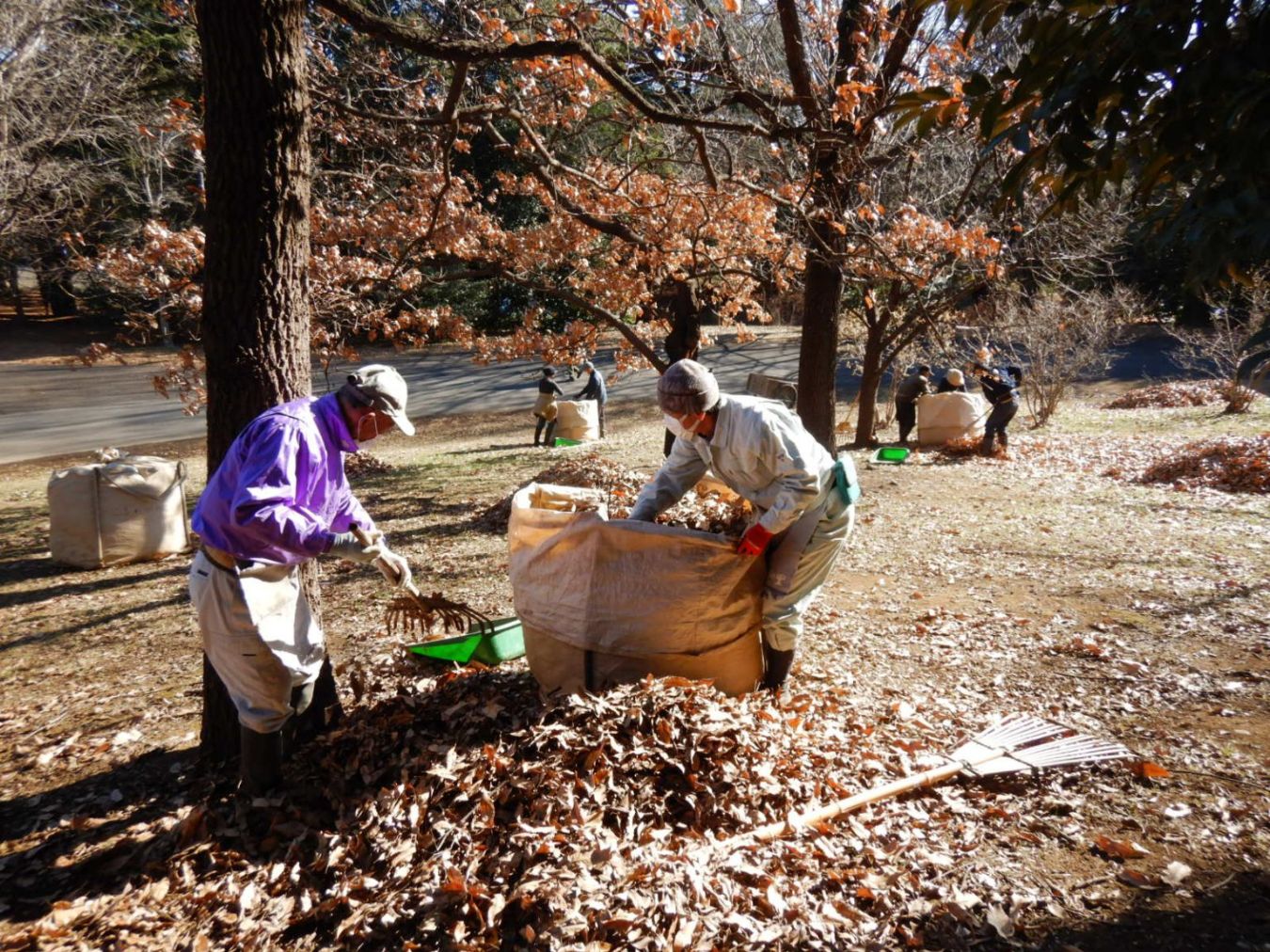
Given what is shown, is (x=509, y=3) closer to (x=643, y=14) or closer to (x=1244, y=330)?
(x=643, y=14)

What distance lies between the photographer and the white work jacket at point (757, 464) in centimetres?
346

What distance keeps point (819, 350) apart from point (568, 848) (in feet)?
22.2

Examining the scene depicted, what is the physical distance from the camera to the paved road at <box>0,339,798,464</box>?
52.2 feet

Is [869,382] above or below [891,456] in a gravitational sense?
above

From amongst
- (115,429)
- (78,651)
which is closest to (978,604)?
(78,651)

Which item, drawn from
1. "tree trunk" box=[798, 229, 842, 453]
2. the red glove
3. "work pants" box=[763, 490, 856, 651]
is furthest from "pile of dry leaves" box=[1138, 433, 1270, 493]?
the red glove

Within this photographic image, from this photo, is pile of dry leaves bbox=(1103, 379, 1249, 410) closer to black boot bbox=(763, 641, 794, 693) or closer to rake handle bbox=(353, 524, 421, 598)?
black boot bbox=(763, 641, 794, 693)

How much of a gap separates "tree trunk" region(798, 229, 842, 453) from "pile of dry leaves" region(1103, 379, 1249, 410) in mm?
11855

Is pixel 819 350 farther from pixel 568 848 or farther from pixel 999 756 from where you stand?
pixel 568 848

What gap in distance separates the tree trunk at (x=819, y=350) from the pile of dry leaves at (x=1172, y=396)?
11855 millimetres

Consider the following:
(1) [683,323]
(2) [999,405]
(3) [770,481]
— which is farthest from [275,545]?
(2) [999,405]

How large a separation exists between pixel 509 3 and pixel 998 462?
8863mm

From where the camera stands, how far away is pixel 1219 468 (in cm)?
969

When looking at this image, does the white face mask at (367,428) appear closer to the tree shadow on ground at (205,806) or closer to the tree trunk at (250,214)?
the tree trunk at (250,214)
